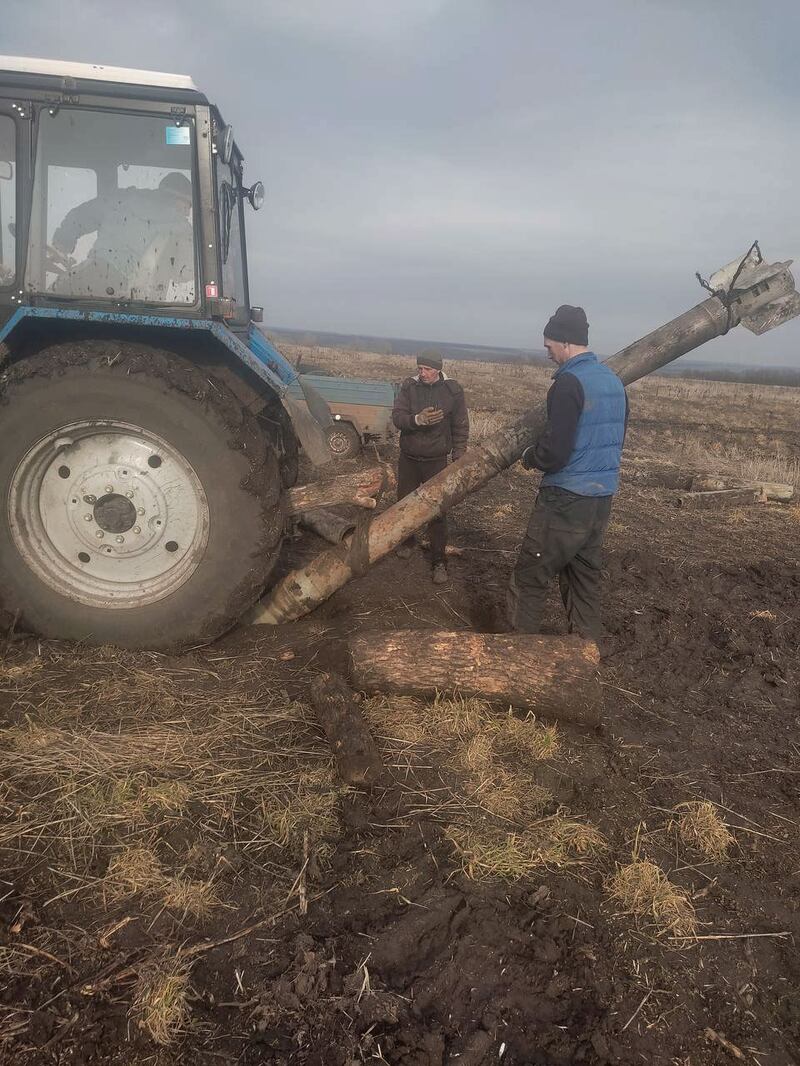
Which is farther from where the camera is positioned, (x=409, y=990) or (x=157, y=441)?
(x=157, y=441)

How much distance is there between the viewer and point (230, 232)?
15.3ft

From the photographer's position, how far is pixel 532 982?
2.15 metres

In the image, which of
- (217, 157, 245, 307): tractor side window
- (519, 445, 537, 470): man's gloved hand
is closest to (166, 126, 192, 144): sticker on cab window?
(217, 157, 245, 307): tractor side window

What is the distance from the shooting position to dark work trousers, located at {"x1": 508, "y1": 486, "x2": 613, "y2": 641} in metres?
4.17

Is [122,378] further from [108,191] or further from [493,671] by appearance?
[493,671]

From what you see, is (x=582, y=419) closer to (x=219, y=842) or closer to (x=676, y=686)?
(x=676, y=686)

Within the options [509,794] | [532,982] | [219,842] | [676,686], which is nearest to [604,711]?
[676,686]

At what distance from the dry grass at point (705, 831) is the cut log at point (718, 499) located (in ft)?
22.6

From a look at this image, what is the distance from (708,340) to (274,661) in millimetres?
3631

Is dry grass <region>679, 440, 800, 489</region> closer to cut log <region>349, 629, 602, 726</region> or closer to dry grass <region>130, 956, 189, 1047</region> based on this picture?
cut log <region>349, 629, 602, 726</region>

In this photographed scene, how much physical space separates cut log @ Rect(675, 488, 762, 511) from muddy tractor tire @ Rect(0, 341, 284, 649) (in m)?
7.09

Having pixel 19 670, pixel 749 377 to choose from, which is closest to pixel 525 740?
pixel 19 670

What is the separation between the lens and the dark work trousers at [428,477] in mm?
5809

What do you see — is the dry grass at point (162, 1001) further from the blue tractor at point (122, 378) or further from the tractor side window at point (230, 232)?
the tractor side window at point (230, 232)
